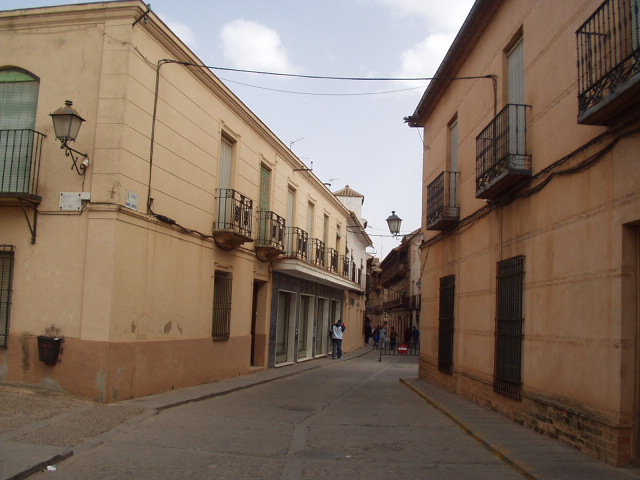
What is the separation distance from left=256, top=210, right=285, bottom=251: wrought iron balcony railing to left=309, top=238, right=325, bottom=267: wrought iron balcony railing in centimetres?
466

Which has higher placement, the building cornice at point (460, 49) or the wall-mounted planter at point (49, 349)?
the building cornice at point (460, 49)

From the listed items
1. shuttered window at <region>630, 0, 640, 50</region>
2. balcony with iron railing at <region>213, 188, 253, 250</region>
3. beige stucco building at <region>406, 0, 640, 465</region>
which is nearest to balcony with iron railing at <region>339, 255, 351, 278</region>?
balcony with iron railing at <region>213, 188, 253, 250</region>

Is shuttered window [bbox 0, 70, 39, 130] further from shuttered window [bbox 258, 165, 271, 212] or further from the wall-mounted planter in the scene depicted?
shuttered window [bbox 258, 165, 271, 212]

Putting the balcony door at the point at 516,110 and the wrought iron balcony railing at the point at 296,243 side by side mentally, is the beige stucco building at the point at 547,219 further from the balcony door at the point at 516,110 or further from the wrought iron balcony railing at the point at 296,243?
the wrought iron balcony railing at the point at 296,243

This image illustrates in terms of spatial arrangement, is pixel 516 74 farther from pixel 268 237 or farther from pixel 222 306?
pixel 268 237

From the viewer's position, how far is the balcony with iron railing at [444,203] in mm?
13398

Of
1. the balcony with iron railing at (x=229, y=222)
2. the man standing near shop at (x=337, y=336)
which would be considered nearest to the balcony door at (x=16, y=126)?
the balcony with iron railing at (x=229, y=222)

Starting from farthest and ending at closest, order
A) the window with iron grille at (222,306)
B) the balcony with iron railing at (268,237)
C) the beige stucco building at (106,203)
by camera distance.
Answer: the balcony with iron railing at (268,237)
the window with iron grille at (222,306)
the beige stucco building at (106,203)

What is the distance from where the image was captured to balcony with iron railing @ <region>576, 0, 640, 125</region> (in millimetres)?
6035

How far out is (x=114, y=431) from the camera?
8.18 metres

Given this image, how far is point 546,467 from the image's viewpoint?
648 centimetres

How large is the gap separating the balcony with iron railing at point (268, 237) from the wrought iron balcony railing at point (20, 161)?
24.1 feet

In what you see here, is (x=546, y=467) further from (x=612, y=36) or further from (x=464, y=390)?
(x=464, y=390)

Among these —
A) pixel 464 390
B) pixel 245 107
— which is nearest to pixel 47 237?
pixel 245 107
